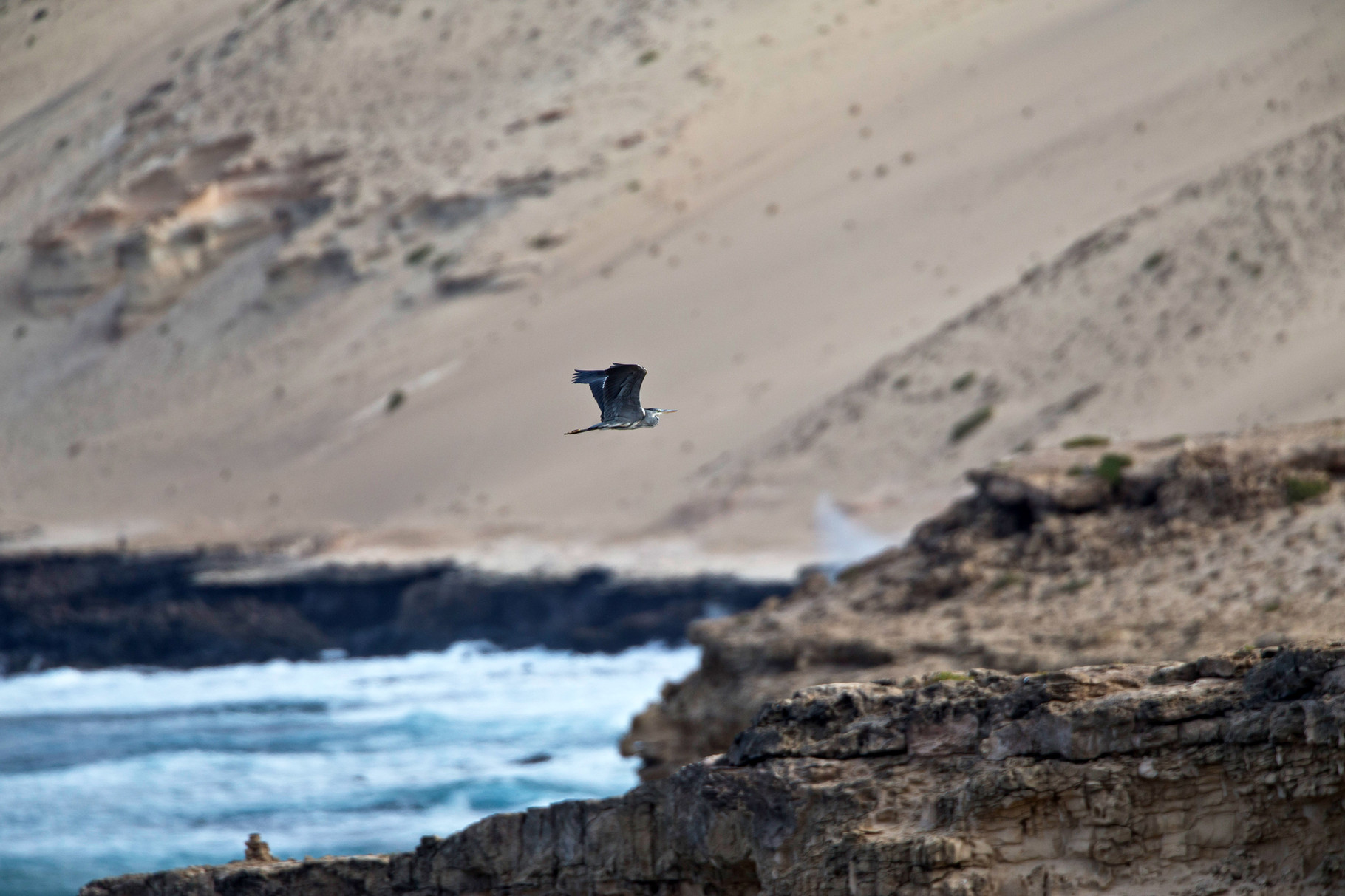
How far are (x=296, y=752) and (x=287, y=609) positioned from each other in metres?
11.4

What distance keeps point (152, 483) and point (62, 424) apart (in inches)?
270

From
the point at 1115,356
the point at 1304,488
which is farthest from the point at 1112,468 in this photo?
the point at 1115,356

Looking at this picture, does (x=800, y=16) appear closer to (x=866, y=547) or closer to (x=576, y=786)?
(x=866, y=547)

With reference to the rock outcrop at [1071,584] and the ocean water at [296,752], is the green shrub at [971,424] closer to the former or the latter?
the ocean water at [296,752]

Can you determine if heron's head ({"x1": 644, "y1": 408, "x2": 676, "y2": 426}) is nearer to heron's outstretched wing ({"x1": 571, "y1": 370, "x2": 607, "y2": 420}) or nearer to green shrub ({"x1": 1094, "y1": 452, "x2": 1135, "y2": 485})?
heron's outstretched wing ({"x1": 571, "y1": 370, "x2": 607, "y2": 420})

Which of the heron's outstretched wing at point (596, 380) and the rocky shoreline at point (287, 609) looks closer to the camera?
→ the heron's outstretched wing at point (596, 380)

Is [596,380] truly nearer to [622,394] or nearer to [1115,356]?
[622,394]

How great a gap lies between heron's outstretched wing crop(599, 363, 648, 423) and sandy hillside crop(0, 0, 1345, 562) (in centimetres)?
2243

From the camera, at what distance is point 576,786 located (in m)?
22.9

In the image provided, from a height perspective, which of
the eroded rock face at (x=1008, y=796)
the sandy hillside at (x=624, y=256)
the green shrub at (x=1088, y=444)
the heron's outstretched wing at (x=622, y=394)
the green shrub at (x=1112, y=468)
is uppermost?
the sandy hillside at (x=624, y=256)

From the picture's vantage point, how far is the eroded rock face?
7.63 metres

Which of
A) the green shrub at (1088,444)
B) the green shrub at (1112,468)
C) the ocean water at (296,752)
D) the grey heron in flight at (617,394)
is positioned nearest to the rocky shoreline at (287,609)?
the ocean water at (296,752)

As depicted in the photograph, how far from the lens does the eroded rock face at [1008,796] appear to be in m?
7.63

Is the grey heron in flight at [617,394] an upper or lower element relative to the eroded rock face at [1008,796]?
upper
